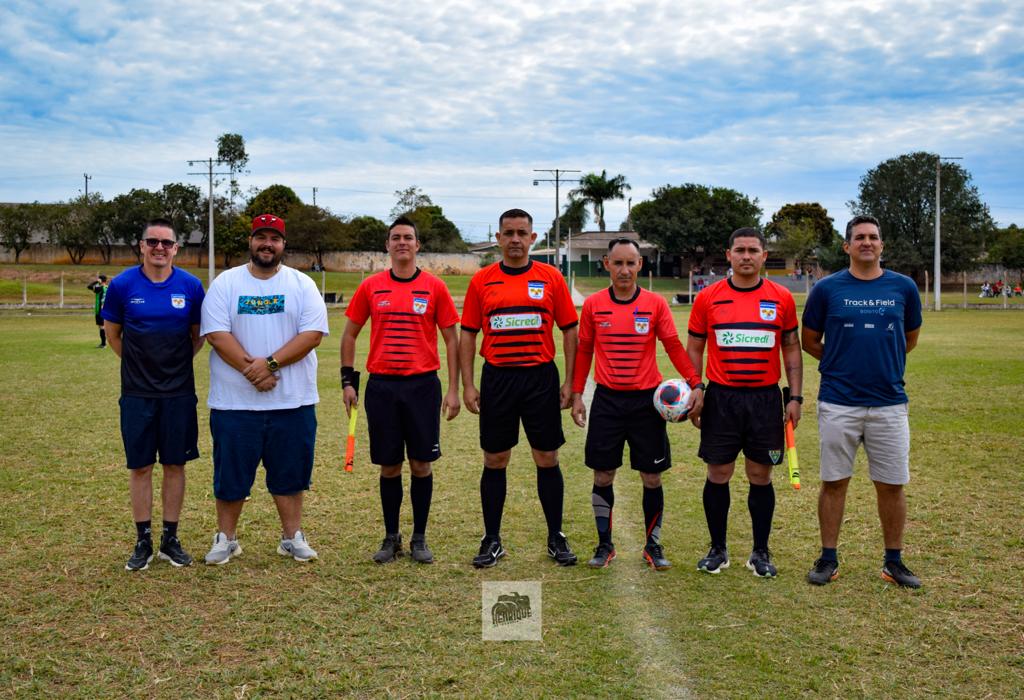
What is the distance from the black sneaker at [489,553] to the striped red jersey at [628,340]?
1.13 m

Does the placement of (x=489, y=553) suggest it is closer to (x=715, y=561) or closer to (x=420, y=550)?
(x=420, y=550)

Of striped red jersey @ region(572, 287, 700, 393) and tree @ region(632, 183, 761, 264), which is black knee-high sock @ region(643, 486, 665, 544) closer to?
striped red jersey @ region(572, 287, 700, 393)

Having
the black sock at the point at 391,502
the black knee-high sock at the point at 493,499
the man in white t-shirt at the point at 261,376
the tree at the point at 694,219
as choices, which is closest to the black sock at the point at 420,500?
the black sock at the point at 391,502

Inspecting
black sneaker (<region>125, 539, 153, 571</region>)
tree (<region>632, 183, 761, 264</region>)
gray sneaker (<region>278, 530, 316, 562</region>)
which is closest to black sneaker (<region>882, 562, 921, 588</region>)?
gray sneaker (<region>278, 530, 316, 562</region>)

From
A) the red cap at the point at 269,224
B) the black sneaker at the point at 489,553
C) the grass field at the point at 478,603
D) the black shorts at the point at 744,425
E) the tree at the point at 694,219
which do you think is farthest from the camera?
the tree at the point at 694,219

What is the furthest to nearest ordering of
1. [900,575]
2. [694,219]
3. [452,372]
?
[694,219] < [452,372] < [900,575]

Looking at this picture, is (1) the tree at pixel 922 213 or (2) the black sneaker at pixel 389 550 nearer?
(2) the black sneaker at pixel 389 550

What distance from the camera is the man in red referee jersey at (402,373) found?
18.2 ft

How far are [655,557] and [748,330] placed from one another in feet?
5.13

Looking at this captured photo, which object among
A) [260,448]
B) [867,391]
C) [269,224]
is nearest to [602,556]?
[867,391]

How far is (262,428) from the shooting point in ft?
17.9

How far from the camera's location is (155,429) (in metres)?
5.47

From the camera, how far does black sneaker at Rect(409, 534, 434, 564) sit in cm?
550

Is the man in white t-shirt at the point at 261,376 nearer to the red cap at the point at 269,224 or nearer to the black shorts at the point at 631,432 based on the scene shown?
the red cap at the point at 269,224
